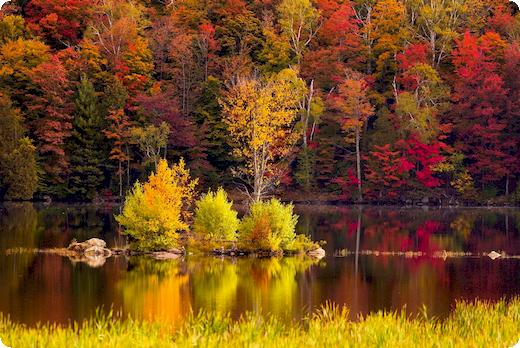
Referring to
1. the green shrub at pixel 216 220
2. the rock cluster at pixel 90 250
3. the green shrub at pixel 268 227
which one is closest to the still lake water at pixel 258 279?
the rock cluster at pixel 90 250

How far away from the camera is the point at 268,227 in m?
35.7

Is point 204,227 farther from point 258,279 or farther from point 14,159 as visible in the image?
point 14,159

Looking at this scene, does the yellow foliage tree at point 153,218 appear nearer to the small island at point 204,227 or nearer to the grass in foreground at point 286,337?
the small island at point 204,227

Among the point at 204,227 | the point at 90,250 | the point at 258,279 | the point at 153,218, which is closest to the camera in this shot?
the point at 258,279

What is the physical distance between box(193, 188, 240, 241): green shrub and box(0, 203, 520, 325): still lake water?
2.83 metres

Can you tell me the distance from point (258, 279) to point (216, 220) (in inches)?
324

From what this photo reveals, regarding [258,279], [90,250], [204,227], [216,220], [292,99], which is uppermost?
[292,99]

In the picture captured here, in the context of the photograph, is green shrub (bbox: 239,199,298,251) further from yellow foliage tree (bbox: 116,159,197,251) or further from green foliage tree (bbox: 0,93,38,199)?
green foliage tree (bbox: 0,93,38,199)

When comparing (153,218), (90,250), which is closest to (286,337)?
(153,218)

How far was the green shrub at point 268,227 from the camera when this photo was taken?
117ft

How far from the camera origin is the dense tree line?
64750 millimetres

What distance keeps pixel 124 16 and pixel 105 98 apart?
1072cm

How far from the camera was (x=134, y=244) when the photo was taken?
35750mm

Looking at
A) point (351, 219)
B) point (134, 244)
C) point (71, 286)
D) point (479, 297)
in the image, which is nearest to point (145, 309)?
point (71, 286)
